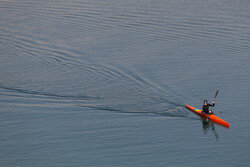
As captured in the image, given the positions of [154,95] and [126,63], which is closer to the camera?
[154,95]

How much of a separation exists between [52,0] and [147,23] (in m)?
16.2

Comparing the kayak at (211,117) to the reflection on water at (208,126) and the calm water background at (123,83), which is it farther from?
the calm water background at (123,83)

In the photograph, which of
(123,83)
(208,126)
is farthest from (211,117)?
(123,83)

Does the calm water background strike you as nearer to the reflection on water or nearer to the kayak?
the reflection on water

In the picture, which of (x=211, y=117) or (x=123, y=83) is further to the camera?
(x=123, y=83)

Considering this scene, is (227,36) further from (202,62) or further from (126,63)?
(126,63)

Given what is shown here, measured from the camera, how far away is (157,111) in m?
28.4

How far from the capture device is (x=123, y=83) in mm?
31406

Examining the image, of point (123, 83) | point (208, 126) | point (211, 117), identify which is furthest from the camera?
point (123, 83)

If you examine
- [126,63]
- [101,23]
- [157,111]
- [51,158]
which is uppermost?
[101,23]

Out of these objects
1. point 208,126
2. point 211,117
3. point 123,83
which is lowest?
point 208,126

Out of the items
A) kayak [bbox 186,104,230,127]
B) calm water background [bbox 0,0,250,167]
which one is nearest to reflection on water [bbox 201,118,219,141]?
calm water background [bbox 0,0,250,167]

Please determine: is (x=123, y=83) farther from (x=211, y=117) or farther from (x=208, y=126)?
(x=208, y=126)

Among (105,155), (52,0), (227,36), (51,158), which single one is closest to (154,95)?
(105,155)
